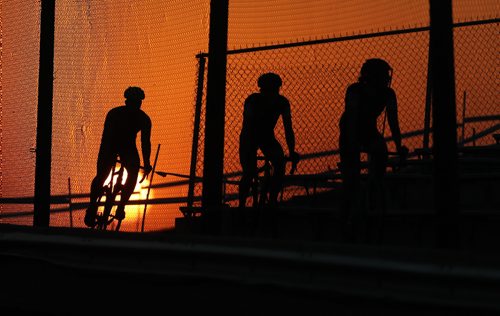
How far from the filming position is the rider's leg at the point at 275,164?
1206cm

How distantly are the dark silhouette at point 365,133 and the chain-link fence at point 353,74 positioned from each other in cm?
126

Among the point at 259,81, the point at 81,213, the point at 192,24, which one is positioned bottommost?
the point at 81,213

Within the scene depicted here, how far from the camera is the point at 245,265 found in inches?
219

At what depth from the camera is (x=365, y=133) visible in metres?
10.5

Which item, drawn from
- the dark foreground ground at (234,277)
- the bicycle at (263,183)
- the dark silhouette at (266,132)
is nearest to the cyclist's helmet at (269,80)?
the dark silhouette at (266,132)

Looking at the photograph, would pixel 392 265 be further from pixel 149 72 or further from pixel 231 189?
pixel 149 72

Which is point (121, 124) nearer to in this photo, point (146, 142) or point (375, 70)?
point (146, 142)

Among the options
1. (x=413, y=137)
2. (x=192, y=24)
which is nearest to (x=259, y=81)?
(x=413, y=137)

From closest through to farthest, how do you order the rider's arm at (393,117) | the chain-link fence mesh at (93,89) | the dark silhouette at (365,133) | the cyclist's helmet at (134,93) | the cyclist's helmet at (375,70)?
the cyclist's helmet at (375,70)
the dark silhouette at (365,133)
the rider's arm at (393,117)
the cyclist's helmet at (134,93)
the chain-link fence mesh at (93,89)

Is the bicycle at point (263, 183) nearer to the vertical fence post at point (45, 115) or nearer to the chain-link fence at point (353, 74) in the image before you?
the chain-link fence at point (353, 74)

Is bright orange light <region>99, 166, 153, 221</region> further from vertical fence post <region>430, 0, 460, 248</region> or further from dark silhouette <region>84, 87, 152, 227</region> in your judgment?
vertical fence post <region>430, 0, 460, 248</region>

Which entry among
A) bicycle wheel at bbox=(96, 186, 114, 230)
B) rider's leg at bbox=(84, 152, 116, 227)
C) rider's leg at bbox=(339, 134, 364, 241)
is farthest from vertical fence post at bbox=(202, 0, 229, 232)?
bicycle wheel at bbox=(96, 186, 114, 230)

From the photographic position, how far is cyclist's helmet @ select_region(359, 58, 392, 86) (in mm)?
10203

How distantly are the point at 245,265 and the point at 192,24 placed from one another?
966 centimetres
